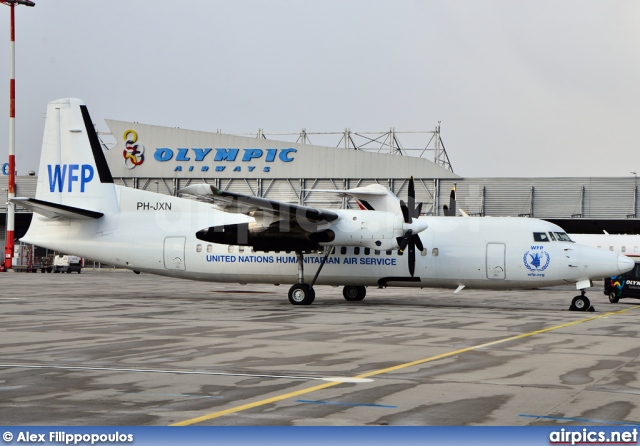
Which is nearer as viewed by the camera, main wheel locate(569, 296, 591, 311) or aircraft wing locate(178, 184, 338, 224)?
aircraft wing locate(178, 184, 338, 224)

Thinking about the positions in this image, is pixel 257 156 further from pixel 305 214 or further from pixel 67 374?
pixel 67 374

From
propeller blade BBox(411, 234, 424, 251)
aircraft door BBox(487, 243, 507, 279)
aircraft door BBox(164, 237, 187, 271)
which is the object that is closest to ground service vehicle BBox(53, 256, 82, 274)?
aircraft door BBox(164, 237, 187, 271)

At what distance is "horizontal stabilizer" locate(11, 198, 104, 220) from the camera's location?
27800mm

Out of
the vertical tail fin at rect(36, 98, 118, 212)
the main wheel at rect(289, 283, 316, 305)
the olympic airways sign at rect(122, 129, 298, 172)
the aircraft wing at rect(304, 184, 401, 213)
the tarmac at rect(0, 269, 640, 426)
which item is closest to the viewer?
the tarmac at rect(0, 269, 640, 426)

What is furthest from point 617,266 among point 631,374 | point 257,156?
point 257,156

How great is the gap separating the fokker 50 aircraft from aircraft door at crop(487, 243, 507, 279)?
0.04 meters

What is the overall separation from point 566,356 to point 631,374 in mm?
2159

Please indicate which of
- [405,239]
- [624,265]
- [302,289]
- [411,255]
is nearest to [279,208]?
[302,289]

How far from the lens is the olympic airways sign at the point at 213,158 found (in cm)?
6825

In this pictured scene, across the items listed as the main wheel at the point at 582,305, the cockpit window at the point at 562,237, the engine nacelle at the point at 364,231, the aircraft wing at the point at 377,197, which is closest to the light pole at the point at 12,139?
the aircraft wing at the point at 377,197

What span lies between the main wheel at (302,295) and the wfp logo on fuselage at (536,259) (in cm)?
770

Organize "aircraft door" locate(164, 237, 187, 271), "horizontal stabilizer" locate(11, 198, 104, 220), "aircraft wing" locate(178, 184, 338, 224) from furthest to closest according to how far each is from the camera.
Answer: "aircraft door" locate(164, 237, 187, 271)
"horizontal stabilizer" locate(11, 198, 104, 220)
"aircraft wing" locate(178, 184, 338, 224)

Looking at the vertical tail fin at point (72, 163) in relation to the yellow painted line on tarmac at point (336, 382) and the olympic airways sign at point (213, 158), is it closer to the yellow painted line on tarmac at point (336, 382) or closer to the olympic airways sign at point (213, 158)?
the yellow painted line on tarmac at point (336, 382)

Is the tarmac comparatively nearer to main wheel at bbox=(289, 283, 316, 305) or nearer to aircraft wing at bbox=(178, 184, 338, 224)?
main wheel at bbox=(289, 283, 316, 305)
